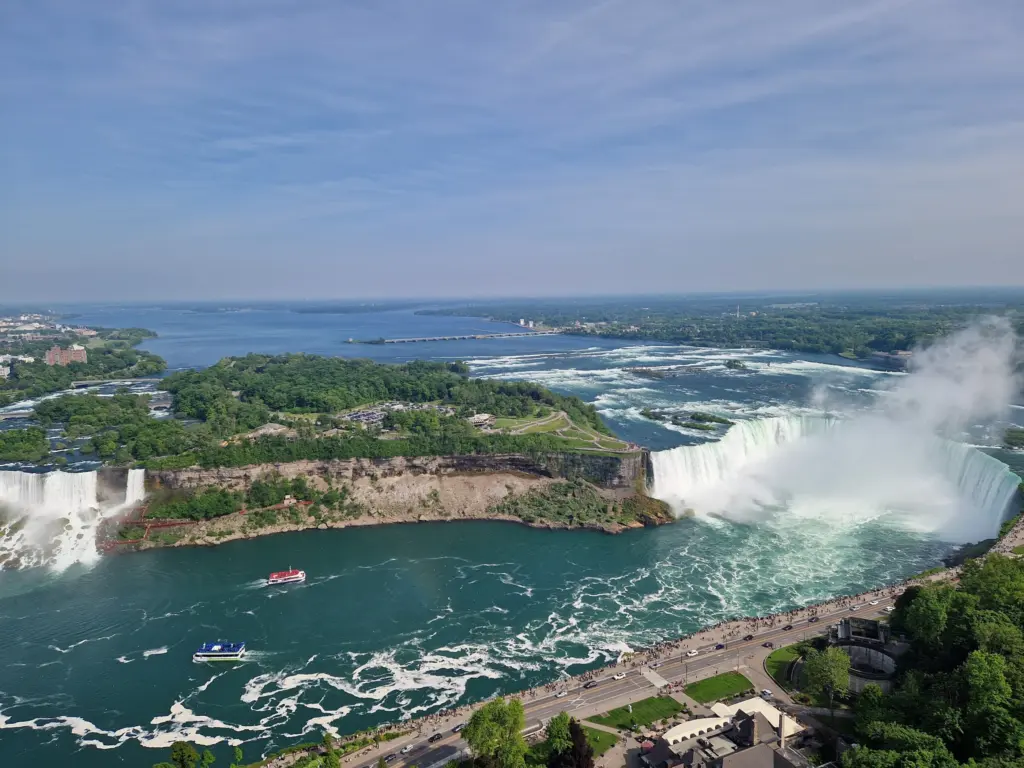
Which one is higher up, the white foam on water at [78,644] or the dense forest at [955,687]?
the dense forest at [955,687]

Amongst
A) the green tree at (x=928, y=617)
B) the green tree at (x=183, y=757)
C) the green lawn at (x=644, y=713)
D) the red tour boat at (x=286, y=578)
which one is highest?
the green tree at (x=928, y=617)

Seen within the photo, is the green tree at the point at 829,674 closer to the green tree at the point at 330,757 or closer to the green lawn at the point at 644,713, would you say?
the green lawn at the point at 644,713

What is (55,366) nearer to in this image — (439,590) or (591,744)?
(439,590)

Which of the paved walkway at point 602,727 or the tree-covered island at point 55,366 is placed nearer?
the paved walkway at point 602,727

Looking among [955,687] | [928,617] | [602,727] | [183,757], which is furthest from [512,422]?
[955,687]

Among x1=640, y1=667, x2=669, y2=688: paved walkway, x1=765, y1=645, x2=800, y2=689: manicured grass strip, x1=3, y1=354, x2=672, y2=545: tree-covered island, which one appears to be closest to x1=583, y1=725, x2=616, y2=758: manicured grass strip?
x1=640, y1=667, x2=669, y2=688: paved walkway

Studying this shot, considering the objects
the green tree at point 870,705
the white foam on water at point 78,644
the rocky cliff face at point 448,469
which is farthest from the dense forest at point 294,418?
the green tree at point 870,705

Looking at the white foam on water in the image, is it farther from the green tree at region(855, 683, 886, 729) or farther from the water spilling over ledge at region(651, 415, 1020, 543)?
the water spilling over ledge at region(651, 415, 1020, 543)
